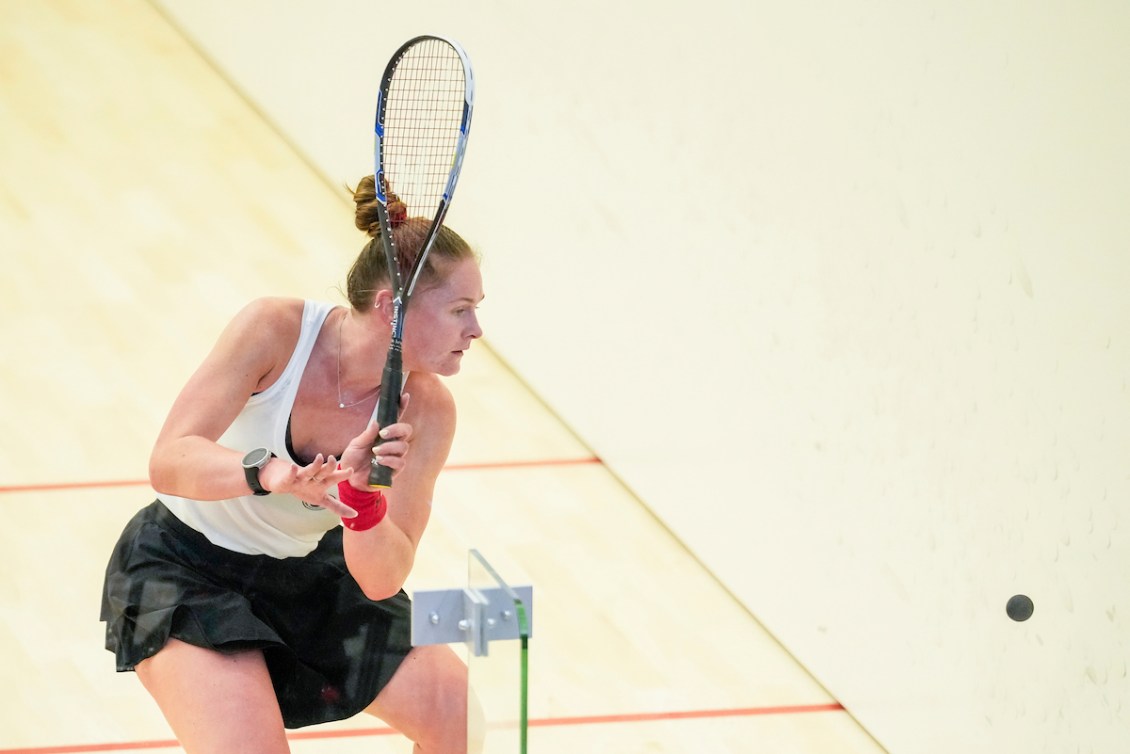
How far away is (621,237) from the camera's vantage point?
2975 millimetres

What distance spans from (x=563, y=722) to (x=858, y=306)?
2.55 ft

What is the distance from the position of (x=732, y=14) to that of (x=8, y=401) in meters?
1.59

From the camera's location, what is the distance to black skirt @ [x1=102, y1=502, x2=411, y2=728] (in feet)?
5.46

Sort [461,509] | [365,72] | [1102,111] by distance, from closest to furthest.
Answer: [1102,111] → [461,509] → [365,72]

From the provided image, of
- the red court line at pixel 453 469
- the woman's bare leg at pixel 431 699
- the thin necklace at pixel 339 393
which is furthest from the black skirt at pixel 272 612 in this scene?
the red court line at pixel 453 469

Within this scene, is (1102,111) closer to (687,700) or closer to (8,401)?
(687,700)

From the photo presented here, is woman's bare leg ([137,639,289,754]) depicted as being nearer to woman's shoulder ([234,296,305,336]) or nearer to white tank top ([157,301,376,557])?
white tank top ([157,301,376,557])

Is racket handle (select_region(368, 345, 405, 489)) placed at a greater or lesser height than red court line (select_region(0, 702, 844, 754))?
greater

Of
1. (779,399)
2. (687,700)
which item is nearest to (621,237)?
(779,399)

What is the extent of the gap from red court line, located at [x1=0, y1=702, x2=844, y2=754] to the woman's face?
1.80ft

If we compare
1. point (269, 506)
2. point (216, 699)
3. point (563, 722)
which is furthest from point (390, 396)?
point (563, 722)

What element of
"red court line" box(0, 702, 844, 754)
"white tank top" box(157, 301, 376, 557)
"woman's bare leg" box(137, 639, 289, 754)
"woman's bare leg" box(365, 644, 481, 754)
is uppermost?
"white tank top" box(157, 301, 376, 557)

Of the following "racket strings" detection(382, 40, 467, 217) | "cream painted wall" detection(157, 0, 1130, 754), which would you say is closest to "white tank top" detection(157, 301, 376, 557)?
"racket strings" detection(382, 40, 467, 217)

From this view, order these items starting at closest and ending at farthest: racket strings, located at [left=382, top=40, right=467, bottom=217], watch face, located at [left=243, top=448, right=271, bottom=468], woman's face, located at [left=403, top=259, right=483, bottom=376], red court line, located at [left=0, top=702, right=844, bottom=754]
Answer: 1. watch face, located at [left=243, top=448, right=271, bottom=468]
2. woman's face, located at [left=403, top=259, right=483, bottom=376]
3. red court line, located at [left=0, top=702, right=844, bottom=754]
4. racket strings, located at [left=382, top=40, right=467, bottom=217]
